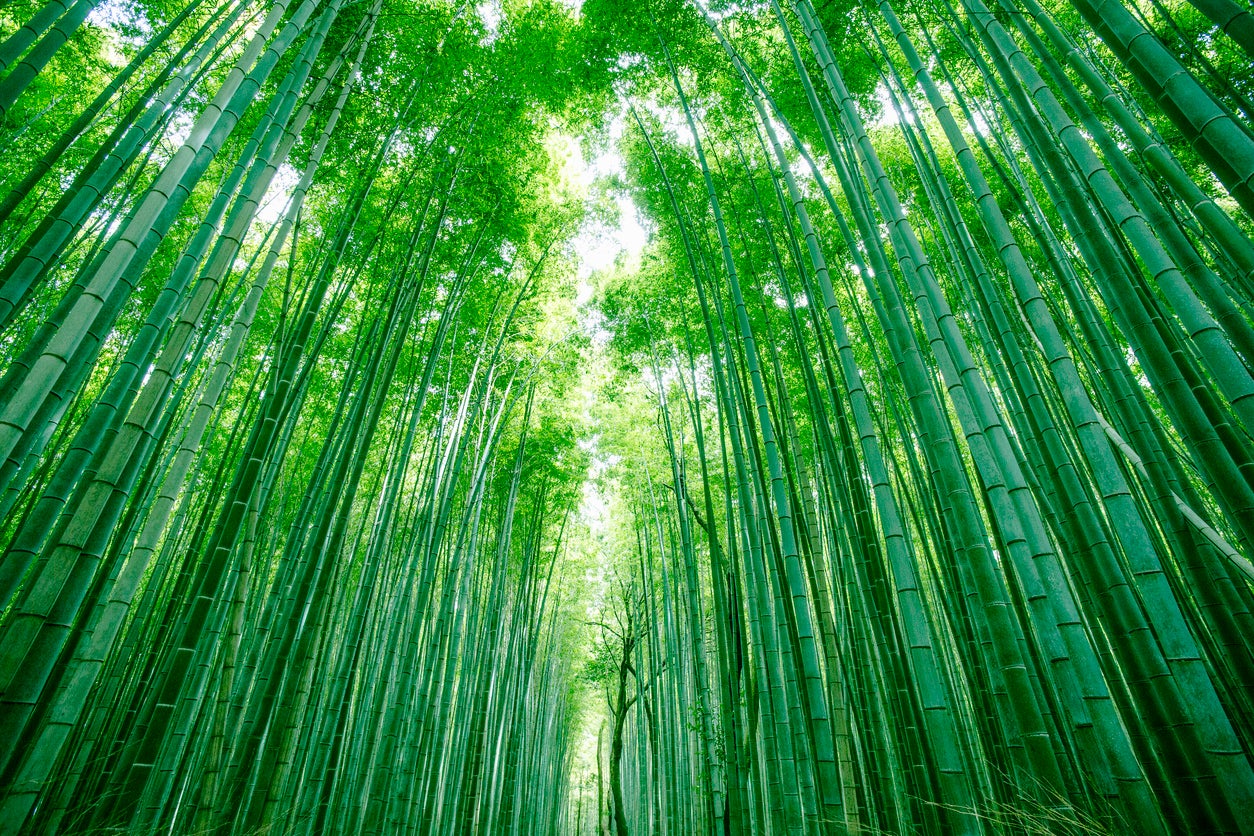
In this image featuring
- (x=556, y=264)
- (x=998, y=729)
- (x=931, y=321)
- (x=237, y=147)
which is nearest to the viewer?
(x=931, y=321)

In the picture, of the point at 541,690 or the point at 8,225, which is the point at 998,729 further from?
the point at 8,225

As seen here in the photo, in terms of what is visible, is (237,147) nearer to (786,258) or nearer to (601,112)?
(601,112)

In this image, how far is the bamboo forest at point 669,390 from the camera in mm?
1266

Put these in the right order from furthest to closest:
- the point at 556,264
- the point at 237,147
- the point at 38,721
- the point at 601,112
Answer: the point at 556,264, the point at 601,112, the point at 237,147, the point at 38,721

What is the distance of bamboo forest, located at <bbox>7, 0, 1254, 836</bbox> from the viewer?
4.15 feet

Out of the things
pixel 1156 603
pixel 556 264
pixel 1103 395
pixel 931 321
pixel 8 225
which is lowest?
pixel 1156 603

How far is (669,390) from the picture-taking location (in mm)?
6441

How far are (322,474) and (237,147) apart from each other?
3058 mm

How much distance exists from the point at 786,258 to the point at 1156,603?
162 inches

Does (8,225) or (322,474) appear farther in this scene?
(8,225)

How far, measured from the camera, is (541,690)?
25.8 feet

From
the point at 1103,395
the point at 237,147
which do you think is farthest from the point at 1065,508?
the point at 237,147

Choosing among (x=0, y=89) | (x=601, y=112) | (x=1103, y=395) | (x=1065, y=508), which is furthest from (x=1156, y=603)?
(x=601, y=112)

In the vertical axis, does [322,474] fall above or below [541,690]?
above
